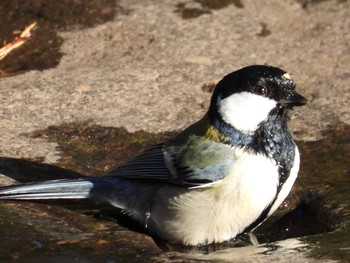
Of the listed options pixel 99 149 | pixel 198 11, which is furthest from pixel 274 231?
pixel 198 11

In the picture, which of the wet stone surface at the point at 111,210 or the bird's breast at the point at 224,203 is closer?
the wet stone surface at the point at 111,210

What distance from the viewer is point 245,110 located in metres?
4.44

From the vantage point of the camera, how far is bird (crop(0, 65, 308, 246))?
4277 mm

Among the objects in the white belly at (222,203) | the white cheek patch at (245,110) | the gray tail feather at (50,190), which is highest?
the white cheek patch at (245,110)

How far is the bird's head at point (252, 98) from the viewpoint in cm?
444

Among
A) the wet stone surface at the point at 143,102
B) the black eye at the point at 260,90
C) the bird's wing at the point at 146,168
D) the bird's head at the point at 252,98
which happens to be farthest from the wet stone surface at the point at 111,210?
the black eye at the point at 260,90

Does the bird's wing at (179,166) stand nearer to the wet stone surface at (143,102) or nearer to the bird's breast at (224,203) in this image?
the bird's breast at (224,203)

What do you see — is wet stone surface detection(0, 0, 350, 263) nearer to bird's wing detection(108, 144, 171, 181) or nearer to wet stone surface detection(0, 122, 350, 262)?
wet stone surface detection(0, 122, 350, 262)

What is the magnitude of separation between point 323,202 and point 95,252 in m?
1.32

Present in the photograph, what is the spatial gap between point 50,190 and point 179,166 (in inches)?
25.3

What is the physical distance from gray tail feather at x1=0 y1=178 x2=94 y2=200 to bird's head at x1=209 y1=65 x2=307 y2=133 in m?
0.73

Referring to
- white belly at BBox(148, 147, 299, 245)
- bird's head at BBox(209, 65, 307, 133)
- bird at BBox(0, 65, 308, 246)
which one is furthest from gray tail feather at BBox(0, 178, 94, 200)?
bird's head at BBox(209, 65, 307, 133)

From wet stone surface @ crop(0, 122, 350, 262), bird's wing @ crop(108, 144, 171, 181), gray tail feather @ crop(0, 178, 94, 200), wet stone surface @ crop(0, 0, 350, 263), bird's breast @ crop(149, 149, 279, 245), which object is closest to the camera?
wet stone surface @ crop(0, 122, 350, 262)

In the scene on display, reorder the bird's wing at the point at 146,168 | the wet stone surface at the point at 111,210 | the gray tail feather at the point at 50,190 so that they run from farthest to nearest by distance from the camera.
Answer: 1. the bird's wing at the point at 146,168
2. the gray tail feather at the point at 50,190
3. the wet stone surface at the point at 111,210
